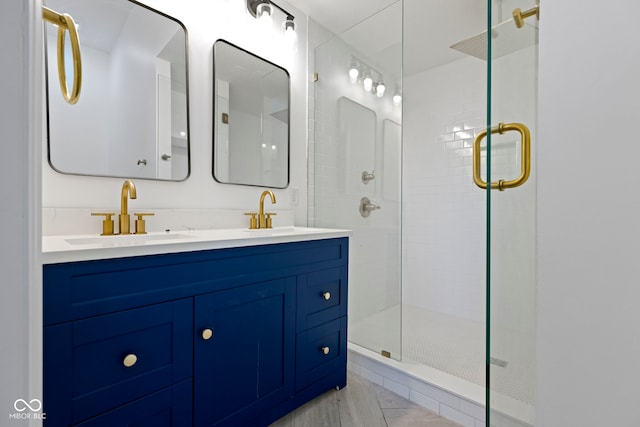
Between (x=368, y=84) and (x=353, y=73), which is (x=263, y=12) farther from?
(x=368, y=84)

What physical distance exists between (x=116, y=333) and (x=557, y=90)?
51.0 inches

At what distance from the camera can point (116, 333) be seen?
92cm

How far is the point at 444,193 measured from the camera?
2.86 metres

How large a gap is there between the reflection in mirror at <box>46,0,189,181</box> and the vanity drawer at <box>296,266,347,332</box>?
88 cm

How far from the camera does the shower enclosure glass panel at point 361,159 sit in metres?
2.21

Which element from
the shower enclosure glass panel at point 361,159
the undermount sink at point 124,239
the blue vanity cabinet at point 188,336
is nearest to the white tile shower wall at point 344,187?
the shower enclosure glass panel at point 361,159

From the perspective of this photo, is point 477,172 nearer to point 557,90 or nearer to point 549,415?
point 557,90

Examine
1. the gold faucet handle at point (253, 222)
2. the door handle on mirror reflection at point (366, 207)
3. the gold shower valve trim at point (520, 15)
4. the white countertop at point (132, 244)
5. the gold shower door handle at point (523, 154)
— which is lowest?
the white countertop at point (132, 244)

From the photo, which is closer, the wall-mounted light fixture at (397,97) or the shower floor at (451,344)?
the shower floor at (451,344)

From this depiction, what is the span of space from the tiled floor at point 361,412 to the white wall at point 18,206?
4.40 feet

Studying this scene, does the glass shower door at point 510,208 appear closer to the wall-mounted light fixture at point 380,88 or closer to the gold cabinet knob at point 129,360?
the gold cabinet knob at point 129,360

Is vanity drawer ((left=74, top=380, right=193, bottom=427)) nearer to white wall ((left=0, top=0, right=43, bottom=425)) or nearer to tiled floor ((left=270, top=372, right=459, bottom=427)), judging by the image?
tiled floor ((left=270, top=372, right=459, bottom=427))


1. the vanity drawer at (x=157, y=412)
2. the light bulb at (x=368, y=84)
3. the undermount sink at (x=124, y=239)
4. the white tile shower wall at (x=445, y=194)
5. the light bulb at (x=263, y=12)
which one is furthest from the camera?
the white tile shower wall at (x=445, y=194)

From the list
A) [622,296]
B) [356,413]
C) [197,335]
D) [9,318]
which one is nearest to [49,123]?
[197,335]
